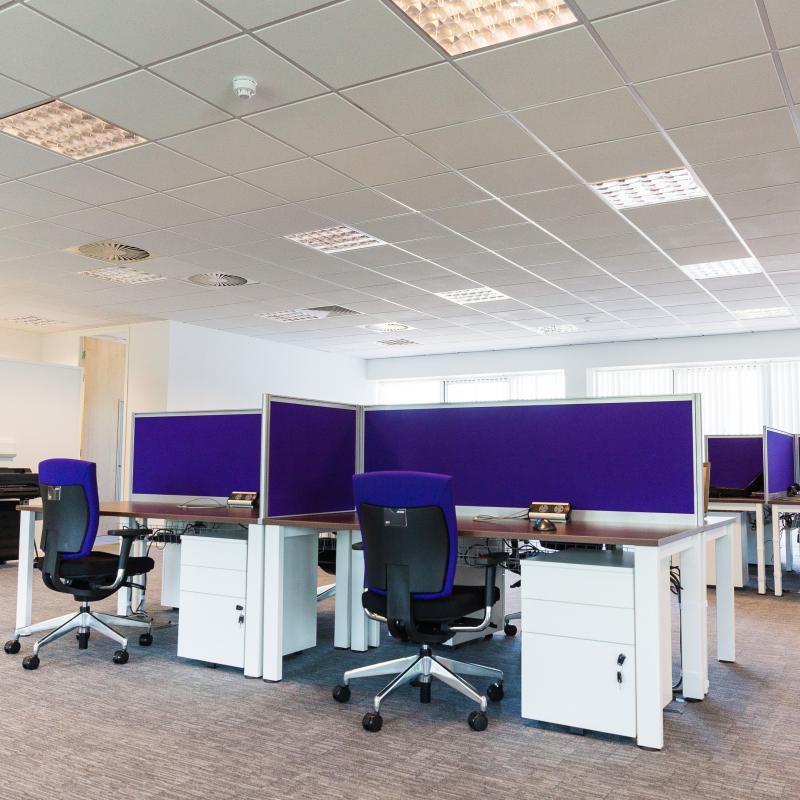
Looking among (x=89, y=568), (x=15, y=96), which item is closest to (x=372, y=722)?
(x=89, y=568)

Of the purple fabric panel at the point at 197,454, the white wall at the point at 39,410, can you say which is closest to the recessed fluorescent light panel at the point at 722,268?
the purple fabric panel at the point at 197,454

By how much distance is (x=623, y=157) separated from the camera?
4184mm

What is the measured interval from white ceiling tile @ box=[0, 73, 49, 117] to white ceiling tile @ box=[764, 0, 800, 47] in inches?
118

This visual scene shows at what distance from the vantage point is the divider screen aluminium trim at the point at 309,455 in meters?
3.68

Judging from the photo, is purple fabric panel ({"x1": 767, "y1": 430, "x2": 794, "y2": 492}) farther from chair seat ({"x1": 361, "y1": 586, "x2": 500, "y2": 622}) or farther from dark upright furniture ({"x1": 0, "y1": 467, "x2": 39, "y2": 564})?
dark upright furniture ({"x1": 0, "y1": 467, "x2": 39, "y2": 564})

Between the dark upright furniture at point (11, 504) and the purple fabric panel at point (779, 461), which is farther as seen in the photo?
the dark upright furniture at point (11, 504)

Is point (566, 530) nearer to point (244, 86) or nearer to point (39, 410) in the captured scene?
point (244, 86)

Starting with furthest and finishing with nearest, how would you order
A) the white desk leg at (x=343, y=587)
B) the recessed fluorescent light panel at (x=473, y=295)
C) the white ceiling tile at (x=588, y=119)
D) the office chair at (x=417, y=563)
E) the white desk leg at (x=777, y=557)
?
the recessed fluorescent light panel at (x=473, y=295), the white desk leg at (x=777, y=557), the white desk leg at (x=343, y=587), the white ceiling tile at (x=588, y=119), the office chair at (x=417, y=563)

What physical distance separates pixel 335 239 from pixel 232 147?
188 centimetres

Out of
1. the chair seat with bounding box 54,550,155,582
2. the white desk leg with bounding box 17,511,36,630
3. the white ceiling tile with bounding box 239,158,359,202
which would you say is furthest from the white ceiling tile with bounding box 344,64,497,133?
the white desk leg with bounding box 17,511,36,630

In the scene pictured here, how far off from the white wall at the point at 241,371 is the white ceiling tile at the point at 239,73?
5.82 m

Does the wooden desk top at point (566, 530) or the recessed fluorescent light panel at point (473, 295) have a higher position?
the recessed fluorescent light panel at point (473, 295)

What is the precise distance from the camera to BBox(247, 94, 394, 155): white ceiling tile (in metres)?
3.60

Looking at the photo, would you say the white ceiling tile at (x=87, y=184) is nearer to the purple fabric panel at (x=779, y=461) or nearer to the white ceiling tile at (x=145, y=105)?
the white ceiling tile at (x=145, y=105)
